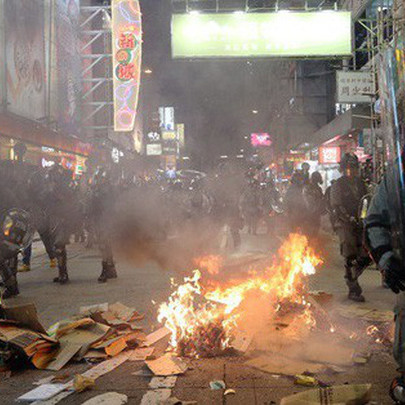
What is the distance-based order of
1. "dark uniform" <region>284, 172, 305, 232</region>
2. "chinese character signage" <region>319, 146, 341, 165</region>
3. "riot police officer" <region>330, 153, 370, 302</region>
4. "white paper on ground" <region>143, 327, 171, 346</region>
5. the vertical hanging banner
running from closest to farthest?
"white paper on ground" <region>143, 327, 171, 346</region>
"riot police officer" <region>330, 153, 370, 302</region>
"dark uniform" <region>284, 172, 305, 232</region>
"chinese character signage" <region>319, 146, 341, 165</region>
the vertical hanging banner

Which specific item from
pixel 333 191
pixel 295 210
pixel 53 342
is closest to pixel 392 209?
pixel 53 342

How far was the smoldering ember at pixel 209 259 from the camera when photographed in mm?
3438

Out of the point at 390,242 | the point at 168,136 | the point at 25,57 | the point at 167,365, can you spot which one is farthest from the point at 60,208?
the point at 168,136

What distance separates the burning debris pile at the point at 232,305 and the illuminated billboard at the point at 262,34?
739 cm

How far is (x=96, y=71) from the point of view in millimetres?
29219

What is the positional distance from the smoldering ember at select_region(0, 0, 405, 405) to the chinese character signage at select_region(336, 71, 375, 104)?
0.05m

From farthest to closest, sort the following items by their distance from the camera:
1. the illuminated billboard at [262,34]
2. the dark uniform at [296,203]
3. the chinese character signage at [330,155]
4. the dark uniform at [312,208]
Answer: the chinese character signage at [330,155]
the illuminated billboard at [262,34]
the dark uniform at [296,203]
the dark uniform at [312,208]

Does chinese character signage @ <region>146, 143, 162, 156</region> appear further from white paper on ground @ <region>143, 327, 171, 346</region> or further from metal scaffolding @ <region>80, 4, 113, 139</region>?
white paper on ground @ <region>143, 327, 171, 346</region>

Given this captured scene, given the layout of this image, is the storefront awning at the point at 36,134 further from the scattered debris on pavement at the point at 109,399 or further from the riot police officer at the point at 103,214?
the scattered debris on pavement at the point at 109,399

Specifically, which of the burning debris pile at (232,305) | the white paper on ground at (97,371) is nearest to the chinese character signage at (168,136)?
the burning debris pile at (232,305)

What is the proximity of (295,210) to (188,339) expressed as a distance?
5.86m

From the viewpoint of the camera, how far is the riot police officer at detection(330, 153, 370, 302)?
6.22 meters

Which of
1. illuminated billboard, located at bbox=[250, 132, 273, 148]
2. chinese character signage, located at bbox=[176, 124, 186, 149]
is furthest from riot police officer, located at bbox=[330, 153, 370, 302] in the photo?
chinese character signage, located at bbox=[176, 124, 186, 149]

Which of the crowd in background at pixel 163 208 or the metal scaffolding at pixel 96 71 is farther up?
the metal scaffolding at pixel 96 71
